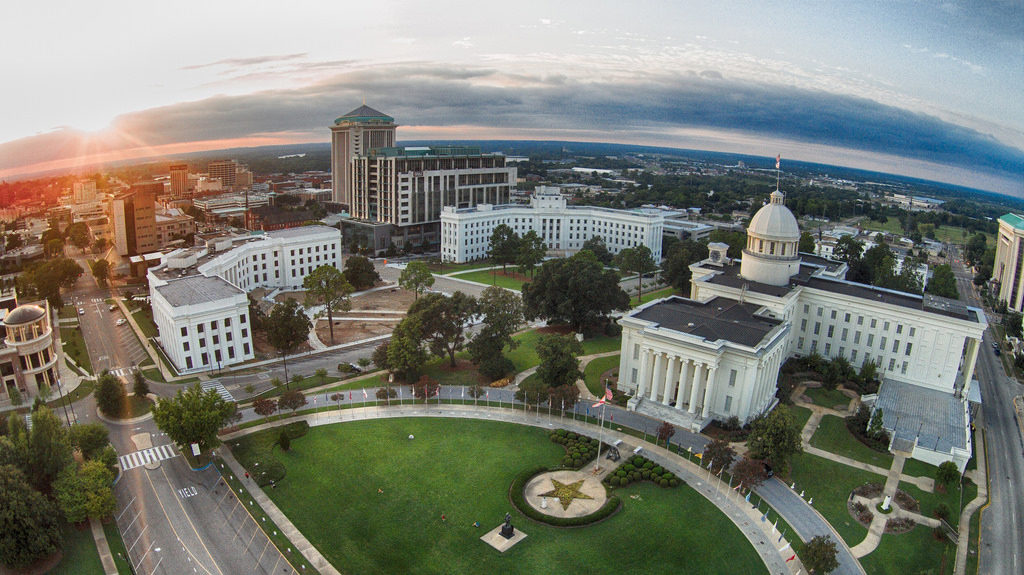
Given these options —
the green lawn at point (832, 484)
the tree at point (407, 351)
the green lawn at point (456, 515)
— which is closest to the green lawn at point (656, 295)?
the tree at point (407, 351)

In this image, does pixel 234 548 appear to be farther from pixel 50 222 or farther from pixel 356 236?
pixel 50 222

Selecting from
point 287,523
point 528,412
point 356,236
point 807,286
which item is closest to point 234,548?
point 287,523

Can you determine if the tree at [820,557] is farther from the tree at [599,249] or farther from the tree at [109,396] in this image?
the tree at [599,249]

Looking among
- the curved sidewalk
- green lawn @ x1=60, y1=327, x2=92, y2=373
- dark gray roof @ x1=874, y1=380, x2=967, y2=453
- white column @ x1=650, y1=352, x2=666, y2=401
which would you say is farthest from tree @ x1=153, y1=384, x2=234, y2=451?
dark gray roof @ x1=874, y1=380, x2=967, y2=453

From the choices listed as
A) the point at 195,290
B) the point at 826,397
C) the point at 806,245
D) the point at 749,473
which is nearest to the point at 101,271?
the point at 195,290

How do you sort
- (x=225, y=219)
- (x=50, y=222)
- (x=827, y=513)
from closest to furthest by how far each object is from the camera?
(x=827, y=513) → (x=50, y=222) → (x=225, y=219)

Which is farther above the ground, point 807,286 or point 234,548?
point 807,286

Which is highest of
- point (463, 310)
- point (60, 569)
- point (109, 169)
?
point (109, 169)
